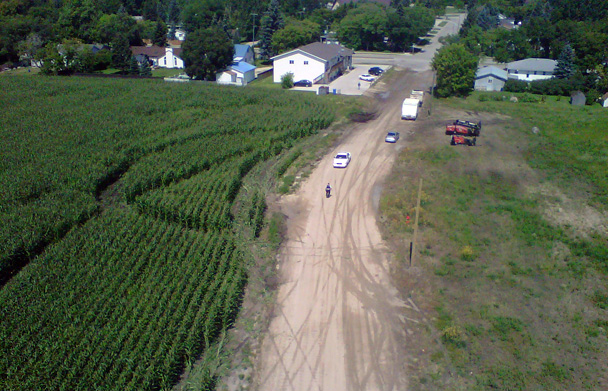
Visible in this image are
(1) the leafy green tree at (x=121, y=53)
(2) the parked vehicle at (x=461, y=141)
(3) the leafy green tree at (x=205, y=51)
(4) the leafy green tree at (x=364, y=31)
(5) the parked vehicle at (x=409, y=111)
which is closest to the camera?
(2) the parked vehicle at (x=461, y=141)

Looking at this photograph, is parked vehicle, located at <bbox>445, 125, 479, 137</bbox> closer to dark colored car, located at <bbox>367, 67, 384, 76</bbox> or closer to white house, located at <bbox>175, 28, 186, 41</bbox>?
dark colored car, located at <bbox>367, 67, 384, 76</bbox>

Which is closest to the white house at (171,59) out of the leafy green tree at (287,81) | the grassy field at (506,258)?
the leafy green tree at (287,81)

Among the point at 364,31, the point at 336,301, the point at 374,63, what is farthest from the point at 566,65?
the point at 336,301

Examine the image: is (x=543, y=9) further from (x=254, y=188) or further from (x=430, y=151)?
(x=254, y=188)

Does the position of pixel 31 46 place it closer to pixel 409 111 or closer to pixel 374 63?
pixel 374 63

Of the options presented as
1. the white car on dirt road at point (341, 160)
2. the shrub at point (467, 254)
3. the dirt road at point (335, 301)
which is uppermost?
the white car on dirt road at point (341, 160)

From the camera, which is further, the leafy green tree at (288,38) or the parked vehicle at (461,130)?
the leafy green tree at (288,38)

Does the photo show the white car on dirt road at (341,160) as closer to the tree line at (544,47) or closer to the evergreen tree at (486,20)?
the tree line at (544,47)

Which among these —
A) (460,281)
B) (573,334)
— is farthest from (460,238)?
(573,334)
